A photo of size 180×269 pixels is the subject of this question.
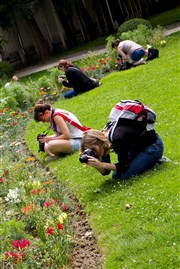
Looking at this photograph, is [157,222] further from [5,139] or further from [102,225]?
[5,139]

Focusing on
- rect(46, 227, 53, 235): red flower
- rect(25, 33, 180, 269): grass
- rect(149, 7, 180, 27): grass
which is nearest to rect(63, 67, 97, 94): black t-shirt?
rect(25, 33, 180, 269): grass

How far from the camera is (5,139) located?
411 inches

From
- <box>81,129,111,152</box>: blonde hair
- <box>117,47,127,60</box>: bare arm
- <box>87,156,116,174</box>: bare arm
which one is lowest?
<box>117,47,127,60</box>: bare arm

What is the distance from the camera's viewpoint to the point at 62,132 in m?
8.12

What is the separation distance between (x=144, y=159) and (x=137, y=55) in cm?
824

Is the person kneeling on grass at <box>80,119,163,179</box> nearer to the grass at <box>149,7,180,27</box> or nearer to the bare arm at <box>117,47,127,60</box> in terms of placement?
the bare arm at <box>117,47,127,60</box>

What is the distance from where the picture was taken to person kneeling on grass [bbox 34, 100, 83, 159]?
25.7ft

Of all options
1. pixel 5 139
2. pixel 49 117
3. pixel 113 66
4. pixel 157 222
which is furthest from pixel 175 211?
pixel 113 66

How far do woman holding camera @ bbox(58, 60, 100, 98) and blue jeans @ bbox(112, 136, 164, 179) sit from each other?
662 cm

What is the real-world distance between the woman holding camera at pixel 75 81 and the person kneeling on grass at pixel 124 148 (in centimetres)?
658

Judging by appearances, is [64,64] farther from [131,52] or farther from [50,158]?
[50,158]

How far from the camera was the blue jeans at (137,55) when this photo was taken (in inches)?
535

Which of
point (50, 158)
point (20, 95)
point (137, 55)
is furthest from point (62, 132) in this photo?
point (137, 55)

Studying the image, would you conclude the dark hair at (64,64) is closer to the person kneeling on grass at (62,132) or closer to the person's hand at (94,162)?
the person kneeling on grass at (62,132)
